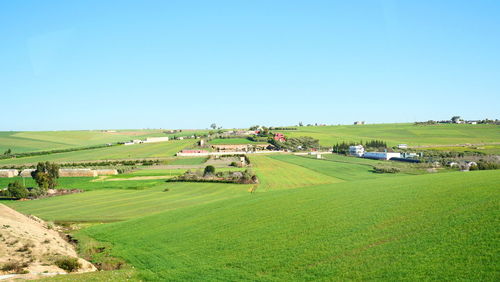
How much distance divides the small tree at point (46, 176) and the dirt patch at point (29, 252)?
33.0 m

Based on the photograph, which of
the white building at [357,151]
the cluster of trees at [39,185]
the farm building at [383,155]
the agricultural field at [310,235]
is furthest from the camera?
the white building at [357,151]

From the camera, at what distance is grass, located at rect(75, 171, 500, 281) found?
1873 centimetres

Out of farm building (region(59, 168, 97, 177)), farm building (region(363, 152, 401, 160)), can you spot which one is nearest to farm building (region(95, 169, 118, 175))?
farm building (region(59, 168, 97, 177))

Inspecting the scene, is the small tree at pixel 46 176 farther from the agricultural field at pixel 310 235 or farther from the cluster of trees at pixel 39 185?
the agricultural field at pixel 310 235

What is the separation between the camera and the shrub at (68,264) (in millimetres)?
24562

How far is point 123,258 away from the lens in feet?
90.9

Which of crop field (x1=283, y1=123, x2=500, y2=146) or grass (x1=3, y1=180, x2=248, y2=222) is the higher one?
crop field (x1=283, y1=123, x2=500, y2=146)

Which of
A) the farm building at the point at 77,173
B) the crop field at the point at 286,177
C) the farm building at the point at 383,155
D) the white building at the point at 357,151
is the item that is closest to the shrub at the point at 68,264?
the crop field at the point at 286,177

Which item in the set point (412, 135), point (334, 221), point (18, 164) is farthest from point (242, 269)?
point (412, 135)

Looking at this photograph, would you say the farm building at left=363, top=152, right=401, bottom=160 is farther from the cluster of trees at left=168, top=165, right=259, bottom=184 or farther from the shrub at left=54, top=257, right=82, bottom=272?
the shrub at left=54, top=257, right=82, bottom=272

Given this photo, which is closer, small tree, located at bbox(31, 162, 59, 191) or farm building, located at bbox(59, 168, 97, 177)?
small tree, located at bbox(31, 162, 59, 191)

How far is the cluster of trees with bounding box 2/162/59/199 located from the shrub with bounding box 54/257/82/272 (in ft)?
135

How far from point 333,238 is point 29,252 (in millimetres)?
20568

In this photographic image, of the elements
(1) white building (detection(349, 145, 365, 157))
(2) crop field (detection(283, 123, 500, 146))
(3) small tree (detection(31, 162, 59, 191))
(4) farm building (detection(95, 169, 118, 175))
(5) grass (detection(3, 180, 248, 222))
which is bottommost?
(5) grass (detection(3, 180, 248, 222))
